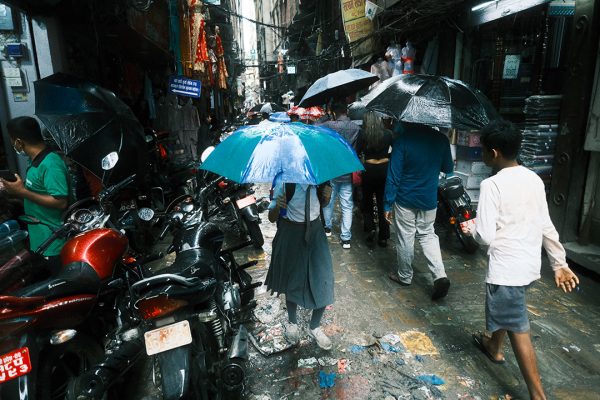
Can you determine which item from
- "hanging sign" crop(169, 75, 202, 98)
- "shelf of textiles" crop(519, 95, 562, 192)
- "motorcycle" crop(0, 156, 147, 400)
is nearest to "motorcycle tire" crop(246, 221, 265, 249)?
"motorcycle" crop(0, 156, 147, 400)

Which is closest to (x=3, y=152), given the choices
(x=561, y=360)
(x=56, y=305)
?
(x=56, y=305)

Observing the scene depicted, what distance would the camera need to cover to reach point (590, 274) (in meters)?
4.53

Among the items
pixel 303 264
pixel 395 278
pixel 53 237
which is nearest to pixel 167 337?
pixel 303 264

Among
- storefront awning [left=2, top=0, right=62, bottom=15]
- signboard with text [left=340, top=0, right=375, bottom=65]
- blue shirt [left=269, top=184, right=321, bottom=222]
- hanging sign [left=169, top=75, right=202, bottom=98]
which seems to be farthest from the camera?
signboard with text [left=340, top=0, right=375, bottom=65]

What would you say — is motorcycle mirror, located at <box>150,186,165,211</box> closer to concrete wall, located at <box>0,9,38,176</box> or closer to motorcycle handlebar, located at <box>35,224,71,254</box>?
concrete wall, located at <box>0,9,38,176</box>

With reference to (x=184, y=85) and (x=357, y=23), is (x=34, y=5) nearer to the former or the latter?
(x=184, y=85)

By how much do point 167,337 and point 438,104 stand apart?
329cm

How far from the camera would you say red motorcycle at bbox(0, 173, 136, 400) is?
6.16ft

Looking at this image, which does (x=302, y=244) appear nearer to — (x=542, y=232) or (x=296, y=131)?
(x=296, y=131)

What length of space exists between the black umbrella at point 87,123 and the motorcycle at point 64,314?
616mm

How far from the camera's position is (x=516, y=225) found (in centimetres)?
247

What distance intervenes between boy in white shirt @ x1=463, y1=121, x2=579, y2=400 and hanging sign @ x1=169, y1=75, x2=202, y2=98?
24.0 ft

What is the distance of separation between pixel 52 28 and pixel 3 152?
6.15 feet

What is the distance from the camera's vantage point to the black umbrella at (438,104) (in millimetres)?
3506
